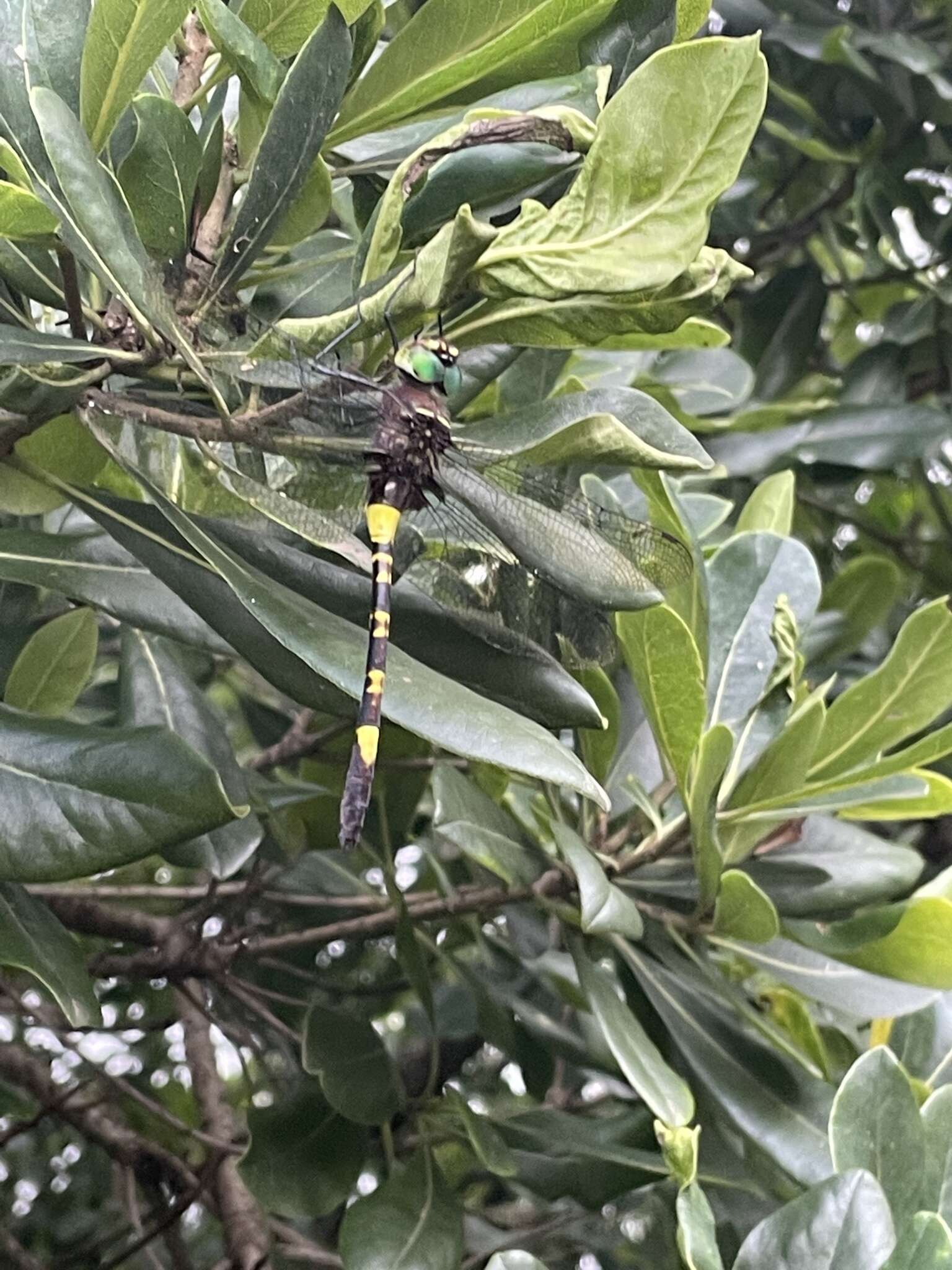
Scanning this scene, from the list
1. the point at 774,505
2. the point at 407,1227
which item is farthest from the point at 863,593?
the point at 407,1227

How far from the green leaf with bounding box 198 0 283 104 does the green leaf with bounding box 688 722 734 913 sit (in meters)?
0.52

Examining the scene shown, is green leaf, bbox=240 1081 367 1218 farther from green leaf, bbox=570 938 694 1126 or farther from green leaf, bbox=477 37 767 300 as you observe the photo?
green leaf, bbox=477 37 767 300

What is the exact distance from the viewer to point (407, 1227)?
1023mm

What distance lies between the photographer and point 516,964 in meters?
1.48

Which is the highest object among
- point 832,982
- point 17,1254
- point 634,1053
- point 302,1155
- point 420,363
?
point 420,363

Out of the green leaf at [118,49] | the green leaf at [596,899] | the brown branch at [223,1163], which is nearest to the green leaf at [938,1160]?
the green leaf at [596,899]

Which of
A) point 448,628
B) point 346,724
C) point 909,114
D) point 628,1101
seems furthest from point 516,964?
point 909,114

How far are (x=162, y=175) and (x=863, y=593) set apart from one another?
120 cm

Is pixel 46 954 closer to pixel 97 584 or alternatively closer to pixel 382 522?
pixel 97 584

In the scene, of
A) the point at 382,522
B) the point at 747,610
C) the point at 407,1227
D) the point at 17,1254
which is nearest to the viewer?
the point at 382,522

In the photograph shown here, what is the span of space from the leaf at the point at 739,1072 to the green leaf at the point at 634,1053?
84 millimetres

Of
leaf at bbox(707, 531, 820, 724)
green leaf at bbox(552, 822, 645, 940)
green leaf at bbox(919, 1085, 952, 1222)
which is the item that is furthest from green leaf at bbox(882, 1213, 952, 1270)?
leaf at bbox(707, 531, 820, 724)

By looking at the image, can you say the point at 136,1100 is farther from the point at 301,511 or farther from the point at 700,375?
the point at 700,375

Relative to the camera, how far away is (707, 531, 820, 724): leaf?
1122mm
